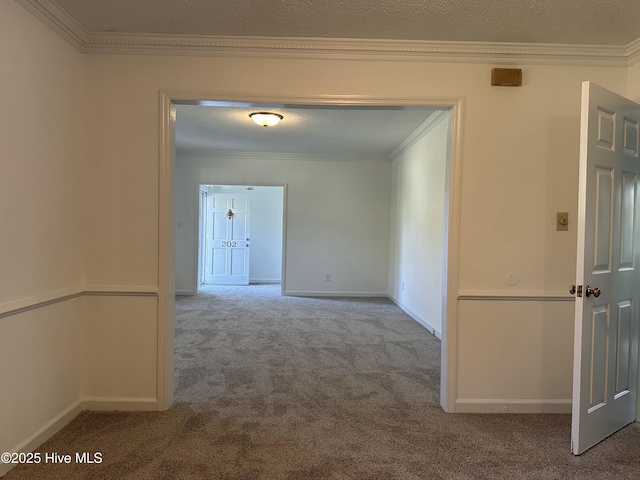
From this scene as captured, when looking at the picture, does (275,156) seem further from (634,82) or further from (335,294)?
(634,82)

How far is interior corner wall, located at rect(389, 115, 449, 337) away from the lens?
4.38 m

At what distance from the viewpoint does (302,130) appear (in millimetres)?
5215

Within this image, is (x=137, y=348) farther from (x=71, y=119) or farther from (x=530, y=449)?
(x=530, y=449)

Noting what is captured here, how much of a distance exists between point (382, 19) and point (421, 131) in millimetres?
2886

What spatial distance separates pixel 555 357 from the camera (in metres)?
2.61

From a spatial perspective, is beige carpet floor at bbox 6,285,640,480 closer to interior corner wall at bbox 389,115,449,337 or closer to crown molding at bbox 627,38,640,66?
interior corner wall at bbox 389,115,449,337

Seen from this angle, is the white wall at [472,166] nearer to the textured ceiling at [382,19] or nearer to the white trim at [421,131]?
the textured ceiling at [382,19]

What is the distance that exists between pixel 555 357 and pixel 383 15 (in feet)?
8.04

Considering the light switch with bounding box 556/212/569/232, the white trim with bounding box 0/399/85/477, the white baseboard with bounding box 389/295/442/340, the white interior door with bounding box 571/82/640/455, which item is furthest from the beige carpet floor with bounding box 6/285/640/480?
the light switch with bounding box 556/212/569/232

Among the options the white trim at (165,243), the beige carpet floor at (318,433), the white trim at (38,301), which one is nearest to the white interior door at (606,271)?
the beige carpet floor at (318,433)

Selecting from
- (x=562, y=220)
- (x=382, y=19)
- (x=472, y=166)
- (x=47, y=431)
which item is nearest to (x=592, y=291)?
(x=562, y=220)

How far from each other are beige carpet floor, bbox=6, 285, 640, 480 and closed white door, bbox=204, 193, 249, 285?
4616 millimetres

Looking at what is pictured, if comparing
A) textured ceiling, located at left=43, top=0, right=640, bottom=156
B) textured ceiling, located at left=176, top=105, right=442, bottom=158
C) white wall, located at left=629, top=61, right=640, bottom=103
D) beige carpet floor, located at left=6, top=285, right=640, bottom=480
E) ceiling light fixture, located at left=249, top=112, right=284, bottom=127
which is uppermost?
textured ceiling, located at left=176, top=105, right=442, bottom=158

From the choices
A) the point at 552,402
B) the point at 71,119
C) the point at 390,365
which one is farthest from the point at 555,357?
the point at 71,119
